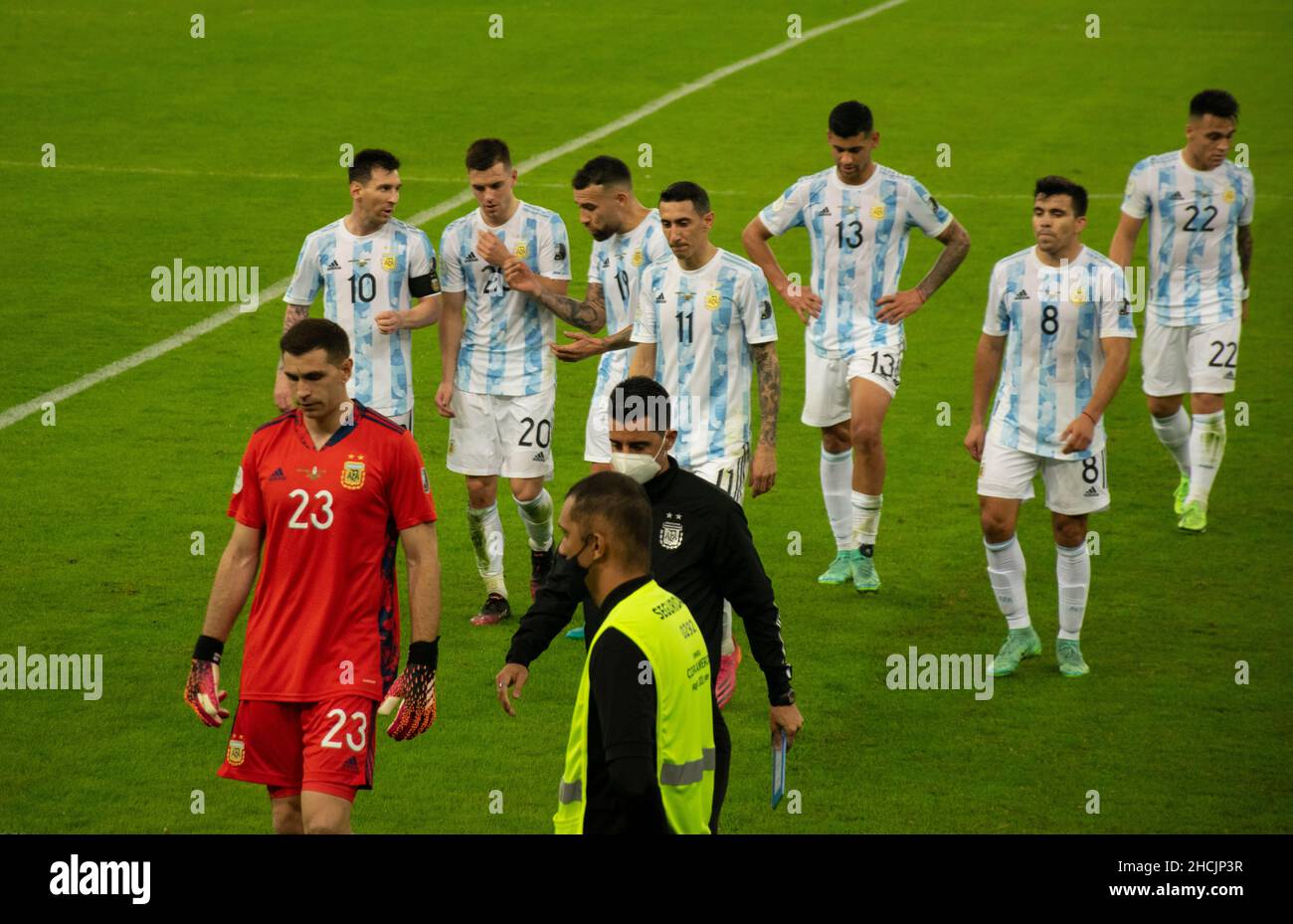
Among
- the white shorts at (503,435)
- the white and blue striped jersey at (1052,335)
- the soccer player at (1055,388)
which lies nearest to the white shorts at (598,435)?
the white shorts at (503,435)

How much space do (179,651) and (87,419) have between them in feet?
16.1

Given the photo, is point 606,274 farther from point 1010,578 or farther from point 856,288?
point 1010,578

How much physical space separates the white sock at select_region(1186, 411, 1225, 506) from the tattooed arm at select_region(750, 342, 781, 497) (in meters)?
4.24

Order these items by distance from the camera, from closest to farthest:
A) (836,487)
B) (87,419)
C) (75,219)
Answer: (836,487) → (87,419) → (75,219)

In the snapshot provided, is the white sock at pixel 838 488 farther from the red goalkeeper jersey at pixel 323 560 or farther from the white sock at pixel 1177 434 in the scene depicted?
the red goalkeeper jersey at pixel 323 560

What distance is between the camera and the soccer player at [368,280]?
9844mm

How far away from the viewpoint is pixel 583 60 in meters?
27.7

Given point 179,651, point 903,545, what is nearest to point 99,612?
point 179,651

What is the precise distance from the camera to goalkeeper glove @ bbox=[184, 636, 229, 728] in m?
6.46

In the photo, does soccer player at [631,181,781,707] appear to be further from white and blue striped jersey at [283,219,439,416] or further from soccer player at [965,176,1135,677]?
white and blue striped jersey at [283,219,439,416]

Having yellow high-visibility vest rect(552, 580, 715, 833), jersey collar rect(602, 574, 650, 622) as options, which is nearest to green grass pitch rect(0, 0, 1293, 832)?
yellow high-visibility vest rect(552, 580, 715, 833)

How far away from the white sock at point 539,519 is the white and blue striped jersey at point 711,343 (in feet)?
5.60

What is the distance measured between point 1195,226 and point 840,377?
9.64 feet
